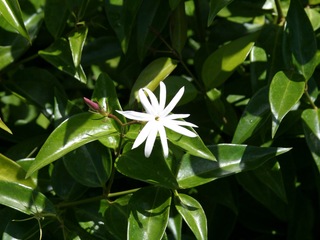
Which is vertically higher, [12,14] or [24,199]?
[12,14]

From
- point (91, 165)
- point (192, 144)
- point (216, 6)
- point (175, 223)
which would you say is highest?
point (216, 6)

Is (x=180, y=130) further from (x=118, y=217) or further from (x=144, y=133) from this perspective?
(x=118, y=217)

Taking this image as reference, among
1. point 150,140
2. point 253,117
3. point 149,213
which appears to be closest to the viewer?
point 150,140

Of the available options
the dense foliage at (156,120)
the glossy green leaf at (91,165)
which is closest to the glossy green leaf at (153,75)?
the dense foliage at (156,120)

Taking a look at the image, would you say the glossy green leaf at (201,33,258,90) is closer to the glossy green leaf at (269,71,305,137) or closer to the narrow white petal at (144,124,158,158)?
the glossy green leaf at (269,71,305,137)

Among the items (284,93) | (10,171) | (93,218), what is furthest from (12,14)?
(284,93)

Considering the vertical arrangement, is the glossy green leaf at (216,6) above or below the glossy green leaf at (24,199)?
above

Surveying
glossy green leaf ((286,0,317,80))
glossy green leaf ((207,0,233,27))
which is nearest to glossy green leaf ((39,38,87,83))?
glossy green leaf ((207,0,233,27))

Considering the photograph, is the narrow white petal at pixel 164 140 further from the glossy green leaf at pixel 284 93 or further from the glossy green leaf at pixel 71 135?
the glossy green leaf at pixel 284 93
